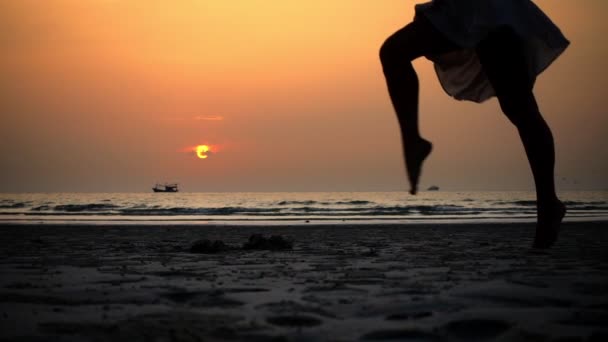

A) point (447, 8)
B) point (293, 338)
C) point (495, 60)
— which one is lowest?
point (293, 338)

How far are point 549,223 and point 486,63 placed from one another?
4.34 ft

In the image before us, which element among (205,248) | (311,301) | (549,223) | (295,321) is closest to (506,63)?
(549,223)

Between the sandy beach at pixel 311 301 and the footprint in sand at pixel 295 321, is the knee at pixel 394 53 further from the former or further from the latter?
the footprint in sand at pixel 295 321

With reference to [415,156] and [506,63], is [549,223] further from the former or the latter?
[415,156]

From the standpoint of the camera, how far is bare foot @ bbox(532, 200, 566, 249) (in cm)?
411

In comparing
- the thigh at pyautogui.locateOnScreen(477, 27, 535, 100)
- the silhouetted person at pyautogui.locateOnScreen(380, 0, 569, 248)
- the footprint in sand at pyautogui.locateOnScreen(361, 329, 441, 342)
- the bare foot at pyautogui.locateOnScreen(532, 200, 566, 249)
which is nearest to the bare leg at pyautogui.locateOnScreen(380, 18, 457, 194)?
the silhouetted person at pyautogui.locateOnScreen(380, 0, 569, 248)

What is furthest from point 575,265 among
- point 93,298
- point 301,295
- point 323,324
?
point 93,298

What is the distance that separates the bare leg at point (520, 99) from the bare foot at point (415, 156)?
795 millimetres

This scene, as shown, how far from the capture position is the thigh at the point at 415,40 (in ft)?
11.1

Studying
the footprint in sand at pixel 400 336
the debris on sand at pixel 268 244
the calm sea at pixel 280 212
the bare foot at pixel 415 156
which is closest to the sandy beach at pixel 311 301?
the footprint in sand at pixel 400 336

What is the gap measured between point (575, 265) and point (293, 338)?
2373 millimetres

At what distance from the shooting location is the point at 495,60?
3680 mm

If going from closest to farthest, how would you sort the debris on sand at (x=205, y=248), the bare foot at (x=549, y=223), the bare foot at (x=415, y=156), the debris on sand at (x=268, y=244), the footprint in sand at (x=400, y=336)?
the footprint in sand at (x=400, y=336) < the bare foot at (x=415, y=156) < the bare foot at (x=549, y=223) < the debris on sand at (x=205, y=248) < the debris on sand at (x=268, y=244)

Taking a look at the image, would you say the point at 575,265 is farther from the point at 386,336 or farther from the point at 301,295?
the point at 386,336
